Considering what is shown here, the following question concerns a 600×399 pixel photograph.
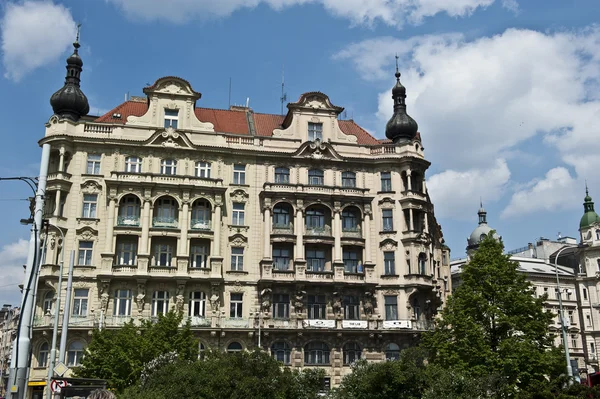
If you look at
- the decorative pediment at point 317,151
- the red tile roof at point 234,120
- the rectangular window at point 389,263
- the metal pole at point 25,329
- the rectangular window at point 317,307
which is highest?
the red tile roof at point 234,120

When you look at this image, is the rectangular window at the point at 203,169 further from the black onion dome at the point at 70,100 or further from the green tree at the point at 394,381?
the green tree at the point at 394,381

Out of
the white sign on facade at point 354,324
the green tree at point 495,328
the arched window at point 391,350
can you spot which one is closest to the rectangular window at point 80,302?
the white sign on facade at point 354,324

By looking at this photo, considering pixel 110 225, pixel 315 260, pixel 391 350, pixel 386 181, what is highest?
pixel 386 181

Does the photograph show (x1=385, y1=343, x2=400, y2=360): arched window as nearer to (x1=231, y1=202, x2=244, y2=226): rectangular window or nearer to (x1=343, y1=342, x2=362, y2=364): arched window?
(x1=343, y1=342, x2=362, y2=364): arched window

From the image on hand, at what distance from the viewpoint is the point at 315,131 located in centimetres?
5534

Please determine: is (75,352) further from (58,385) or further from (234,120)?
(58,385)

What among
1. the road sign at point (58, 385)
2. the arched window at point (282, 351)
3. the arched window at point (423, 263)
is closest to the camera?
the road sign at point (58, 385)

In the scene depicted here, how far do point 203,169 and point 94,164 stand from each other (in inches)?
340

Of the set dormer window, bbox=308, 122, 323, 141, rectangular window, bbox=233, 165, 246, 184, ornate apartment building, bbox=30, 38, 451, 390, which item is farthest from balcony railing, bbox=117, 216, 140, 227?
dormer window, bbox=308, 122, 323, 141

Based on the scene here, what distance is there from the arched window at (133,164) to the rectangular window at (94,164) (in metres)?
2.19

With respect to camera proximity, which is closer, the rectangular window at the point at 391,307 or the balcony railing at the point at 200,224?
the balcony railing at the point at 200,224

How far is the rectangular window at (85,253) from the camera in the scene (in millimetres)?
48156

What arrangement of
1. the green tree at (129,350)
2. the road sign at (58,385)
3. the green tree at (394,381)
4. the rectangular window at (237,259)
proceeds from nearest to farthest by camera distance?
the road sign at (58,385) < the green tree at (394,381) < the green tree at (129,350) < the rectangular window at (237,259)

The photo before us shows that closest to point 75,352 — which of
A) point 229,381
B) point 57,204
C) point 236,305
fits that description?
point 57,204
